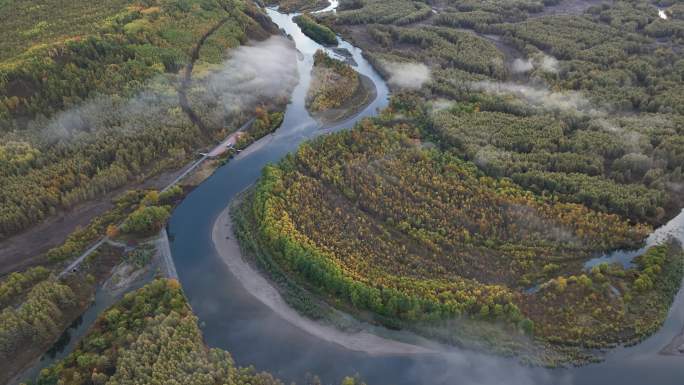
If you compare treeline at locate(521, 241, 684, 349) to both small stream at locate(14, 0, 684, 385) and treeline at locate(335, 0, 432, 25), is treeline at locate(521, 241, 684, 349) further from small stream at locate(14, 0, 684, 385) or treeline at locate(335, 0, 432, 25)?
treeline at locate(335, 0, 432, 25)

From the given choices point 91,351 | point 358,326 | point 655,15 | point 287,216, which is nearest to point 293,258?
point 287,216

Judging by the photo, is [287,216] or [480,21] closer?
[287,216]

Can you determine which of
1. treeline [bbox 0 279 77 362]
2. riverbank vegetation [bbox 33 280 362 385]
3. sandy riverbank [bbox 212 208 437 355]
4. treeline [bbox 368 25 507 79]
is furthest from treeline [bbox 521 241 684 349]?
treeline [bbox 368 25 507 79]

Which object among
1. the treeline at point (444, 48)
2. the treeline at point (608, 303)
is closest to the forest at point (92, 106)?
the treeline at point (444, 48)

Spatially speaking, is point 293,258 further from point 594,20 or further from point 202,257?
point 594,20

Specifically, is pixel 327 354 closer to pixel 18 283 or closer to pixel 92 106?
pixel 18 283

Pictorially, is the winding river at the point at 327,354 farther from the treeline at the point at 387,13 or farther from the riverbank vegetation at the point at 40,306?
the treeline at the point at 387,13
